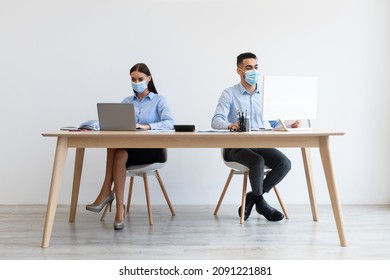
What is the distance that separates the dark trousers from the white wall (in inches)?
34.1

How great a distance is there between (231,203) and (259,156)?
1.07 m

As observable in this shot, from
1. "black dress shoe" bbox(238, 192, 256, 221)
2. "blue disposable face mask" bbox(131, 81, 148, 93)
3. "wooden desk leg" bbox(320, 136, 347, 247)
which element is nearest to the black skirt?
"blue disposable face mask" bbox(131, 81, 148, 93)

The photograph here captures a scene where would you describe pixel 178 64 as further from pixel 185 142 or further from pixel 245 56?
pixel 185 142

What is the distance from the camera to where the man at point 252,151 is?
11.3 feet

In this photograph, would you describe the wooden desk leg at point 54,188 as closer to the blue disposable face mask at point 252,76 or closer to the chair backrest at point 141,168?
the chair backrest at point 141,168

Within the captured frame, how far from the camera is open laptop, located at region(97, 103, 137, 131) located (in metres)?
3.10

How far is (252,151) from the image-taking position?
138 inches

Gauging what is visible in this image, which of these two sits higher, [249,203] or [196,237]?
[249,203]

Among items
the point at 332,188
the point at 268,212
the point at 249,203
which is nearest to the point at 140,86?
the point at 249,203

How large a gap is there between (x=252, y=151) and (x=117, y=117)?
3.38 ft

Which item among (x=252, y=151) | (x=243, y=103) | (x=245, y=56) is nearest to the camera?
(x=252, y=151)

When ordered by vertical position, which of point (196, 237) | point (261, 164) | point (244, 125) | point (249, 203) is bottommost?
point (196, 237)

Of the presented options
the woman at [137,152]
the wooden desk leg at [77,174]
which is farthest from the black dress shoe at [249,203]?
the wooden desk leg at [77,174]

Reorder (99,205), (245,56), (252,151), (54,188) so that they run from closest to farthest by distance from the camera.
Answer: (54,188)
(99,205)
(252,151)
(245,56)
